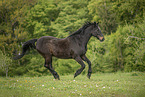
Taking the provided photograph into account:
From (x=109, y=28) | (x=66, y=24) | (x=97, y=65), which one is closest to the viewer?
(x=97, y=65)

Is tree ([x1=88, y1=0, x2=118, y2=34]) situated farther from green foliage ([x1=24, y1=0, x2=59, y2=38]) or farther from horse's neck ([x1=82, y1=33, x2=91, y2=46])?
horse's neck ([x1=82, y1=33, x2=91, y2=46])

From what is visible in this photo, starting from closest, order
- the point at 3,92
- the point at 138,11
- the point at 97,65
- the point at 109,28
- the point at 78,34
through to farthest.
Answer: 1. the point at 3,92
2. the point at 78,34
3. the point at 97,65
4. the point at 138,11
5. the point at 109,28

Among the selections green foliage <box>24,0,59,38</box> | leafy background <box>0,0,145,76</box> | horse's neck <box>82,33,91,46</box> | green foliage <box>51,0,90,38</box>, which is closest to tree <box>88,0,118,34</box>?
leafy background <box>0,0,145,76</box>

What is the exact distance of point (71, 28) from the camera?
3250 centimetres

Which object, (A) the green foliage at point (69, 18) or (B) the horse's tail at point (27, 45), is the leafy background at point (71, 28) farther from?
(B) the horse's tail at point (27, 45)

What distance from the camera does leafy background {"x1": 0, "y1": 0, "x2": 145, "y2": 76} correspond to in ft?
69.1

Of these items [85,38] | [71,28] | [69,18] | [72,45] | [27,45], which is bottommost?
[71,28]

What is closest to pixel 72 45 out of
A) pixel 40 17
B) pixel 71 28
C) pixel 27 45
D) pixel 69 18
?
pixel 27 45

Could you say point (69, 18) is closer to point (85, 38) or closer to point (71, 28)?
point (71, 28)

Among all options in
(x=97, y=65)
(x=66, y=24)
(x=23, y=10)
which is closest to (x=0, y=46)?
(x=23, y=10)

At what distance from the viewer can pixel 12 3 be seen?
30.1 meters

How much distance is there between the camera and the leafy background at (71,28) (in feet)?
69.1

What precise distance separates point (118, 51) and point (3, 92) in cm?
1757

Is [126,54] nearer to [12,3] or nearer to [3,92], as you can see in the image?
Answer: [3,92]
